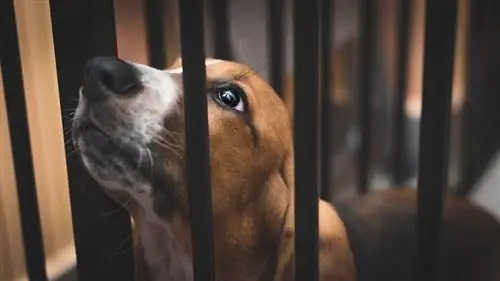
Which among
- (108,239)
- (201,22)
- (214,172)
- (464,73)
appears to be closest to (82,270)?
(108,239)

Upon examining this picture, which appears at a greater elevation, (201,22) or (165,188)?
(201,22)

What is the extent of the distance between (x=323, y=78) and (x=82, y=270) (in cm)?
26

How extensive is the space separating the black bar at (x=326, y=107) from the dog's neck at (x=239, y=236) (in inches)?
2.2

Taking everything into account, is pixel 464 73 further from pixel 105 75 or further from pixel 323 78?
pixel 105 75

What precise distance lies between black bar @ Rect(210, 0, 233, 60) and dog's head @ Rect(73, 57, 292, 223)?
2 centimetres

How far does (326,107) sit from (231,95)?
0.34 feet

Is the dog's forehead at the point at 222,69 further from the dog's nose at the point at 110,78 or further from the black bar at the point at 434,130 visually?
the black bar at the point at 434,130

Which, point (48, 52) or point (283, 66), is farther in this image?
point (48, 52)

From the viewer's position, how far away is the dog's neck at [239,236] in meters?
0.70

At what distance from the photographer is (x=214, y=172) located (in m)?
0.68

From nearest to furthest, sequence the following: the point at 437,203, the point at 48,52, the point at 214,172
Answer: the point at 437,203, the point at 214,172, the point at 48,52

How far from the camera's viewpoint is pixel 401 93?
0.73 metres

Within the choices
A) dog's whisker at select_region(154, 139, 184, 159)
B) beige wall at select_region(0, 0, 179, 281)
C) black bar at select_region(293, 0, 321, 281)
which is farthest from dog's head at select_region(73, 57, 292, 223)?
beige wall at select_region(0, 0, 179, 281)

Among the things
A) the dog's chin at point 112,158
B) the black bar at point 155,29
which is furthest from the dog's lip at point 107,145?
the black bar at point 155,29
